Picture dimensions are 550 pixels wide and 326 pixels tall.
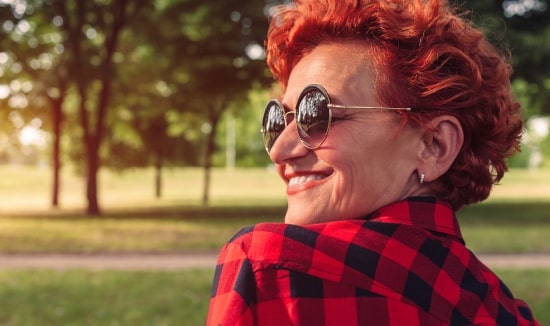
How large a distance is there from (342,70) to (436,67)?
0.52 feet

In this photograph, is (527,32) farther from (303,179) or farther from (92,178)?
(303,179)

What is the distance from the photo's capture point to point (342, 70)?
1.23 metres

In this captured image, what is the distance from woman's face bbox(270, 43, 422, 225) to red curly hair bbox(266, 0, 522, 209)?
0.10 feet

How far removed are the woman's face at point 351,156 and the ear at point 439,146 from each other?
0.05 ft

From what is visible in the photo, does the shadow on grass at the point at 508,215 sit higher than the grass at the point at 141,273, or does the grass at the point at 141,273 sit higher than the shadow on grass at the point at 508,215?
the grass at the point at 141,273

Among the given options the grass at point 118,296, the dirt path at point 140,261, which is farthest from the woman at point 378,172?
the dirt path at point 140,261

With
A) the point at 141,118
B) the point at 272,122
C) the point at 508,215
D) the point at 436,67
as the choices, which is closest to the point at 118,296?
the point at 272,122

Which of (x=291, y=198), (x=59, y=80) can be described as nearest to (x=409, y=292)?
(x=291, y=198)

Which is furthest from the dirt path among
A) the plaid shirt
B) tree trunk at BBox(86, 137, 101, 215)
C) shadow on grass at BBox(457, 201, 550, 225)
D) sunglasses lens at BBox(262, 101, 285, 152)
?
tree trunk at BBox(86, 137, 101, 215)

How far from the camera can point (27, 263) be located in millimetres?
10242

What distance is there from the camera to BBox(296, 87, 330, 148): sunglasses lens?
1228 millimetres

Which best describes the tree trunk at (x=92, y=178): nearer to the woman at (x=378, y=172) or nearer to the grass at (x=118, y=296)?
the grass at (x=118, y=296)

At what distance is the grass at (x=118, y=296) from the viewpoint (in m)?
6.52

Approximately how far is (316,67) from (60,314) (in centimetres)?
596
